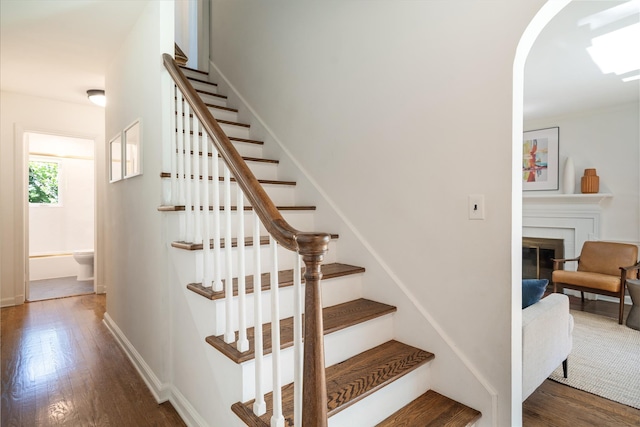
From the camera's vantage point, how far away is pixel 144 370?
7.38ft

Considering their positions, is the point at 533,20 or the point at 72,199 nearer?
the point at 533,20

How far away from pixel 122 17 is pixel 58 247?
5471 millimetres

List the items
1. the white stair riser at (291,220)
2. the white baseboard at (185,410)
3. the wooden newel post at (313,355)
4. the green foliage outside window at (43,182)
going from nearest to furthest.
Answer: the wooden newel post at (313,355)
the white baseboard at (185,410)
the white stair riser at (291,220)
the green foliage outside window at (43,182)

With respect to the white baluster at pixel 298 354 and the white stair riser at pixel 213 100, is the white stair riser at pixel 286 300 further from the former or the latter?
the white stair riser at pixel 213 100

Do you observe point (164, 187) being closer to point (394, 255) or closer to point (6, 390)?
point (394, 255)

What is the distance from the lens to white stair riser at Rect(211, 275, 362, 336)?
157 cm

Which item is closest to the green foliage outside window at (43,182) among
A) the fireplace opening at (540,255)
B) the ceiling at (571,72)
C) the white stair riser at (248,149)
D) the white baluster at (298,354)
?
the white stair riser at (248,149)

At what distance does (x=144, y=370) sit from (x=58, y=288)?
378 cm

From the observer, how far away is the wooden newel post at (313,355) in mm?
953

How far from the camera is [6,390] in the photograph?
2096 mm

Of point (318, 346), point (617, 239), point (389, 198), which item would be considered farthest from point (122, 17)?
point (617, 239)

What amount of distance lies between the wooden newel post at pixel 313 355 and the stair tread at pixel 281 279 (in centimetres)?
72

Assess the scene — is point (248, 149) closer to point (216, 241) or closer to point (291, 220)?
point (291, 220)

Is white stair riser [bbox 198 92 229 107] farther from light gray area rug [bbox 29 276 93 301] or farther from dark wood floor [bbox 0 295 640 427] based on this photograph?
light gray area rug [bbox 29 276 93 301]
